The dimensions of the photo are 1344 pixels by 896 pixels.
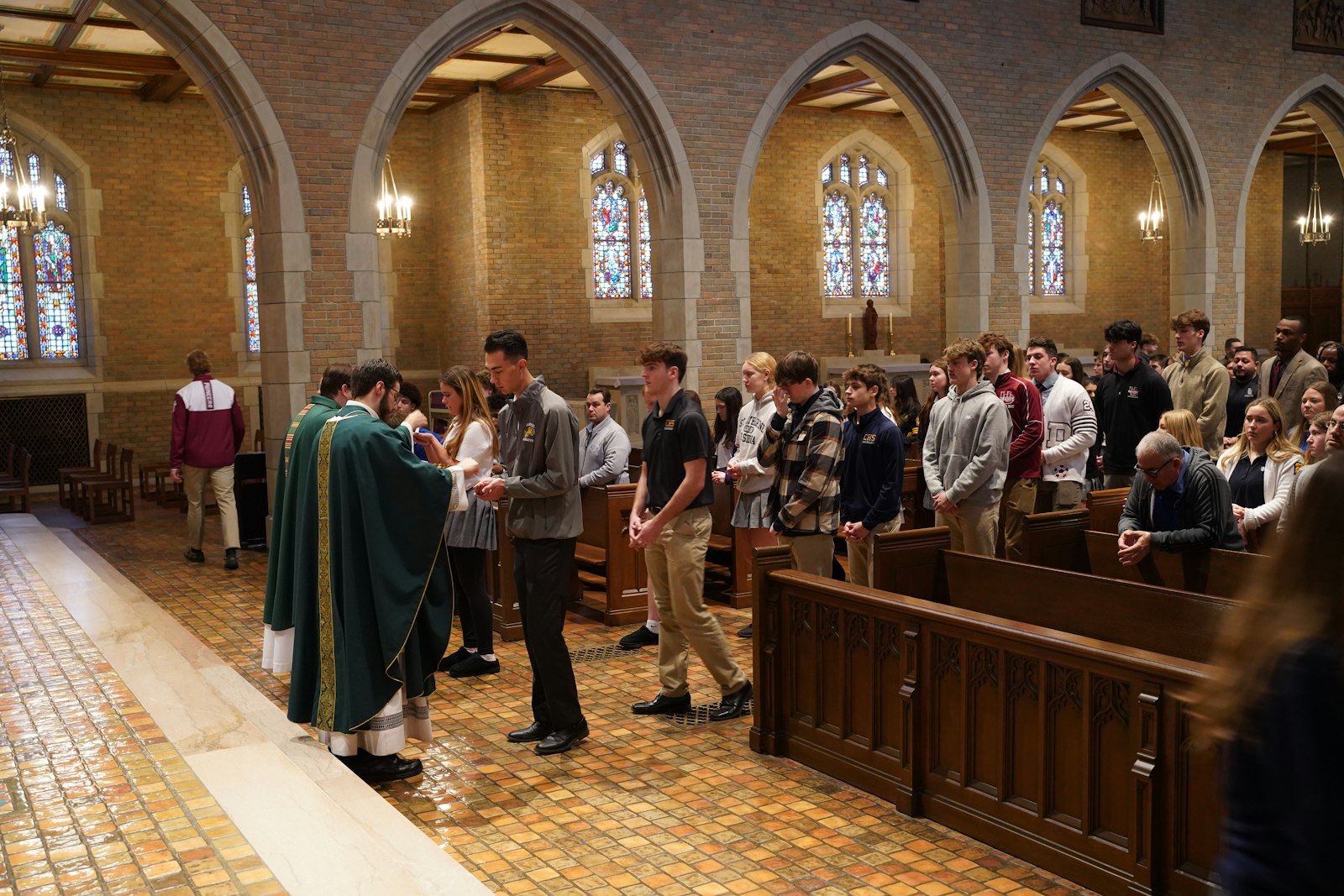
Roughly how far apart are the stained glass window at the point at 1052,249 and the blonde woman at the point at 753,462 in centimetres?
1549

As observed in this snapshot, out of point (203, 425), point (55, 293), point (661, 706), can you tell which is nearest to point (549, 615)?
point (661, 706)

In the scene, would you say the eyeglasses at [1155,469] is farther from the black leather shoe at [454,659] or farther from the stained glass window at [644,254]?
the stained glass window at [644,254]

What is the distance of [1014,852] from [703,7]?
9.96 metres

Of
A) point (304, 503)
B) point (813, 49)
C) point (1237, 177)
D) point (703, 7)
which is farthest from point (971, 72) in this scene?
point (304, 503)

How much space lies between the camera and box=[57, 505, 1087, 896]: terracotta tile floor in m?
3.80

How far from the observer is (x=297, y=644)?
15.4ft

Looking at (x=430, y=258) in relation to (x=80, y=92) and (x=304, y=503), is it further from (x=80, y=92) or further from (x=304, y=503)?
(x=304, y=503)

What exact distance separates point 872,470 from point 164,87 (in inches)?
490

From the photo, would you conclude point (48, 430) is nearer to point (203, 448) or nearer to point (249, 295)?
point (249, 295)

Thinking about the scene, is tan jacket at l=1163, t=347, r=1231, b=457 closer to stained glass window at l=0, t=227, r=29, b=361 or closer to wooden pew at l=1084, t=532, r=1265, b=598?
wooden pew at l=1084, t=532, r=1265, b=598

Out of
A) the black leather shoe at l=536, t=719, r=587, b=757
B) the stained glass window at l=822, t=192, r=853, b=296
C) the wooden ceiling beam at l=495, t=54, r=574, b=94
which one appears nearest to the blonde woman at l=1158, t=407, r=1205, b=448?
the black leather shoe at l=536, t=719, r=587, b=757

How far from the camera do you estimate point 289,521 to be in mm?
5113

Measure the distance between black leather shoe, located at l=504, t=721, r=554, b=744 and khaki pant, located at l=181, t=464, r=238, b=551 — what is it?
5.39 metres

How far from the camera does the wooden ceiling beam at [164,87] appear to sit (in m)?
14.2
